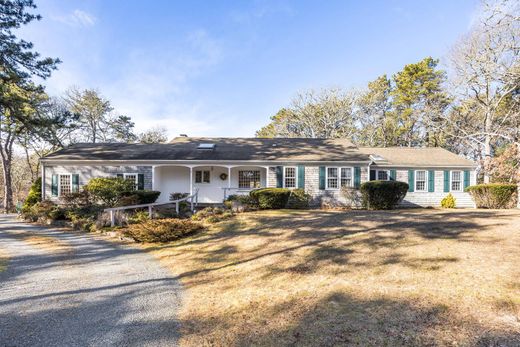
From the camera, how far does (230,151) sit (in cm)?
1775

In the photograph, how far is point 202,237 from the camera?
28.8 ft

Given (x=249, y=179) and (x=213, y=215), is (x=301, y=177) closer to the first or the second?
(x=249, y=179)

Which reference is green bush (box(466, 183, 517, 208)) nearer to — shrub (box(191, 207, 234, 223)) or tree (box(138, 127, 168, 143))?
shrub (box(191, 207, 234, 223))

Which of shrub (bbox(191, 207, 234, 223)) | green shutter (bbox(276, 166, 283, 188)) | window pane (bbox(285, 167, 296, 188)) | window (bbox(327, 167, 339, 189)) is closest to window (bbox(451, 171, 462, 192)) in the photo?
window (bbox(327, 167, 339, 189))

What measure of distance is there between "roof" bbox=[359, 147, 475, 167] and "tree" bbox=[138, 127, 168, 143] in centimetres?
2754

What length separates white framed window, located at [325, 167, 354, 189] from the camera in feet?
52.6

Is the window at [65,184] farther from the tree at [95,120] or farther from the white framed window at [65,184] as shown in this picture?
the tree at [95,120]

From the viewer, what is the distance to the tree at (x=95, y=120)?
29.3m

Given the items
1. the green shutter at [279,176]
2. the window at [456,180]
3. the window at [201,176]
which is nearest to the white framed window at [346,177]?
the green shutter at [279,176]

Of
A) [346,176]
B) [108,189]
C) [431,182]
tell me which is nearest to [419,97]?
[431,182]

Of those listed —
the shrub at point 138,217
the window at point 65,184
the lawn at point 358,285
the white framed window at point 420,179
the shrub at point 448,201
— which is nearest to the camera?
the lawn at point 358,285

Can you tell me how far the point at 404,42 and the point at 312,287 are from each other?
48.5ft

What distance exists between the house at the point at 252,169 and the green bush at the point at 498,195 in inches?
138

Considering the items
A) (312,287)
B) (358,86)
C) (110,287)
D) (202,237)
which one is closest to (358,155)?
(202,237)
